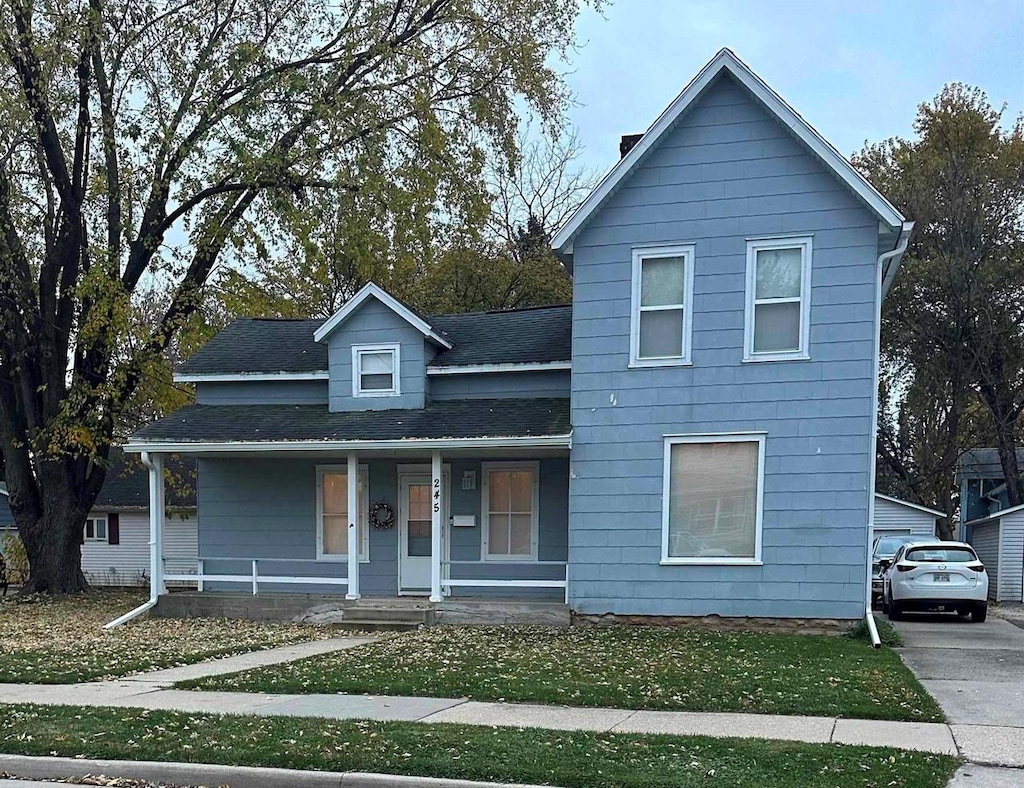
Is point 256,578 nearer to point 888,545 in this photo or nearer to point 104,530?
point 104,530

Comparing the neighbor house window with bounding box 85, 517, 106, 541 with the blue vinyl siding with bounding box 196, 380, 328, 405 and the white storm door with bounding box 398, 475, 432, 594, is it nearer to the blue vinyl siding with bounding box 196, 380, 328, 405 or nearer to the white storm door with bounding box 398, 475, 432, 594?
the blue vinyl siding with bounding box 196, 380, 328, 405

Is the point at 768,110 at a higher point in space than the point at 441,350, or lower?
higher

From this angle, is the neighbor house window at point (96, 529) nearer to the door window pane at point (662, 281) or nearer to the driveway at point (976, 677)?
the door window pane at point (662, 281)

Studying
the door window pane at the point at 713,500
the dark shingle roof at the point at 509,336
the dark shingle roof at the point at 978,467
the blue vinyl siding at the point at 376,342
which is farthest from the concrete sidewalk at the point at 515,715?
the dark shingle roof at the point at 978,467

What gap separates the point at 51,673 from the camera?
9414 mm

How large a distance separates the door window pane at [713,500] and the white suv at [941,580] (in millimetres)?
4477

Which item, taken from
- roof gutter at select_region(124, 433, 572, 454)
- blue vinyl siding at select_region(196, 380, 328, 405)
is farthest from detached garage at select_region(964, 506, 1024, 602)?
blue vinyl siding at select_region(196, 380, 328, 405)

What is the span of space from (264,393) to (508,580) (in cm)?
564

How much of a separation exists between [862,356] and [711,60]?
14.9 ft

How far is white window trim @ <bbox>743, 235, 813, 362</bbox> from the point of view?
39.4ft

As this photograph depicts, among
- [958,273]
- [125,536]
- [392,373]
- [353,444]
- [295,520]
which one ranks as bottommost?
[125,536]

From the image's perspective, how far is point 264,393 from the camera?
625 inches

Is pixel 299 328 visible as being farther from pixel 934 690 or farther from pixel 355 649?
A: pixel 934 690

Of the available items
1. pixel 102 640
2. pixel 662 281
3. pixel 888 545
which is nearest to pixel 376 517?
pixel 102 640
